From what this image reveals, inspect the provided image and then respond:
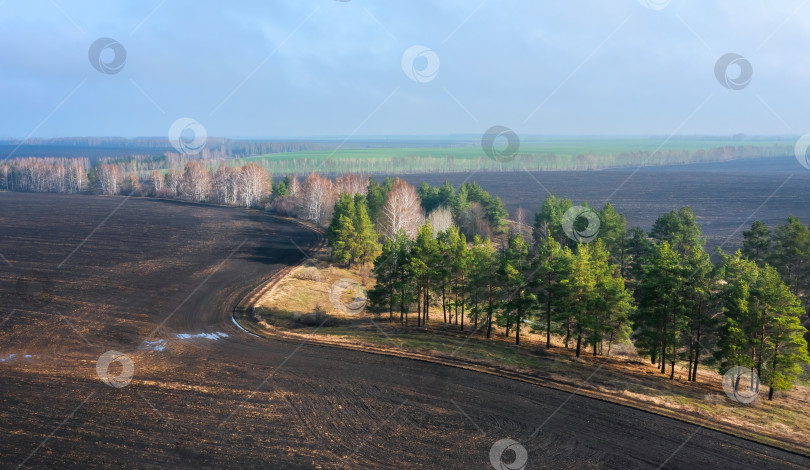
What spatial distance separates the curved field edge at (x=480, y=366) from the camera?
26555mm

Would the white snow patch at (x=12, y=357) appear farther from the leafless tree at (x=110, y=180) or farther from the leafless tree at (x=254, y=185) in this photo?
the leafless tree at (x=110, y=180)

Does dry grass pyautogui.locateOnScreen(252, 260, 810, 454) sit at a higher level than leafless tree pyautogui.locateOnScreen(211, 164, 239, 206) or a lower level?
lower

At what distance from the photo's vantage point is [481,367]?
36.0 m

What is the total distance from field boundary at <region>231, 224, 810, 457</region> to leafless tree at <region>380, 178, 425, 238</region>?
31.1 m

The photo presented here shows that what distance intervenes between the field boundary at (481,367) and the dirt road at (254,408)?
722mm

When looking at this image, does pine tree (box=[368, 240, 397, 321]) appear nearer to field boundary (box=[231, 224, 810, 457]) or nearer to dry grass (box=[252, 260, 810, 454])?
dry grass (box=[252, 260, 810, 454])

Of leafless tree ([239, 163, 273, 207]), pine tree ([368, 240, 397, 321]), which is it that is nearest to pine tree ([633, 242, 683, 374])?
→ pine tree ([368, 240, 397, 321])

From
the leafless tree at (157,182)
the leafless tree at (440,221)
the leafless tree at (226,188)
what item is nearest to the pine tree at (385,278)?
the leafless tree at (440,221)

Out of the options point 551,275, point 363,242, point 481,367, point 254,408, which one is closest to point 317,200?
point 363,242

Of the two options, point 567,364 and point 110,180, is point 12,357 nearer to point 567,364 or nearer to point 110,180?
point 567,364

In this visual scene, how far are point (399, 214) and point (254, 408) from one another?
58.3 meters

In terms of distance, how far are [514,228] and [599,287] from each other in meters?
Result: 66.2

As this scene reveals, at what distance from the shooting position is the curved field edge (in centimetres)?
2655

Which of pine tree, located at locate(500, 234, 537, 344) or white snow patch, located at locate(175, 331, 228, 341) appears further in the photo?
white snow patch, located at locate(175, 331, 228, 341)
